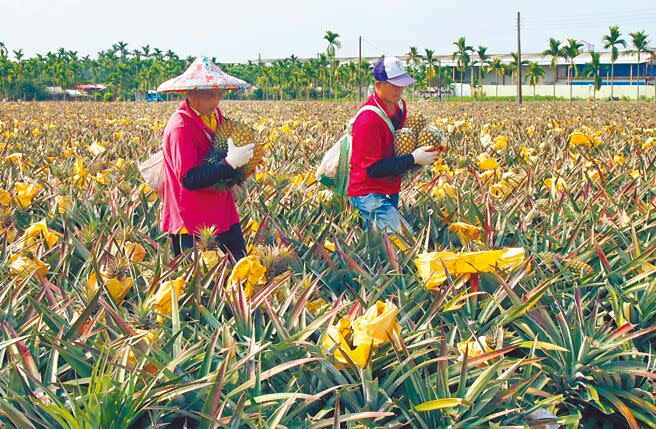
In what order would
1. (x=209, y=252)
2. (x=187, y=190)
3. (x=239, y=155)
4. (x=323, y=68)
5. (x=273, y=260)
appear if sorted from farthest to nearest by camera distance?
1. (x=323, y=68)
2. (x=187, y=190)
3. (x=239, y=155)
4. (x=209, y=252)
5. (x=273, y=260)

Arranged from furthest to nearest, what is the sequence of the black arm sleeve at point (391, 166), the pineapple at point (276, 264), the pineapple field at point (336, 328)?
the black arm sleeve at point (391, 166), the pineapple at point (276, 264), the pineapple field at point (336, 328)

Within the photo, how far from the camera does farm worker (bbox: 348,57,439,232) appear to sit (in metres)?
3.72

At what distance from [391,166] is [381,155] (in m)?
0.11

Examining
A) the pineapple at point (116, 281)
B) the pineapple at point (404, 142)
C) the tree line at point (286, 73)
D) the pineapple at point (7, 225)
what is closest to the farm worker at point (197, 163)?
the pineapple at point (116, 281)

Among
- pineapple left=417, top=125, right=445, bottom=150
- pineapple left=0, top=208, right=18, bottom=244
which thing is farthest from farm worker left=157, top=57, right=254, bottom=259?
pineapple left=417, top=125, right=445, bottom=150

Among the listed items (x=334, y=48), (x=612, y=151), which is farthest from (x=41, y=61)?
(x=612, y=151)

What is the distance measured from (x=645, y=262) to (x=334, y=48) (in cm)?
6338

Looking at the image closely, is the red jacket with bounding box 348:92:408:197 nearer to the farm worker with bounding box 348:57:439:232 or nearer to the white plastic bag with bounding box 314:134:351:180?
the farm worker with bounding box 348:57:439:232

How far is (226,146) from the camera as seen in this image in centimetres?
320

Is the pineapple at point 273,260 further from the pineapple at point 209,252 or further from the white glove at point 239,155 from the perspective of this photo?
the white glove at point 239,155

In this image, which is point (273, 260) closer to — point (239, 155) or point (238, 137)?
point (239, 155)

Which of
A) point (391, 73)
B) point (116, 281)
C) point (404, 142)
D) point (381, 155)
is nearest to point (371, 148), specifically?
point (381, 155)

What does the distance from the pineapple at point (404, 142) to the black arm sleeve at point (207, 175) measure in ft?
3.70

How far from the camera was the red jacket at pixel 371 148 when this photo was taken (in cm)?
380
